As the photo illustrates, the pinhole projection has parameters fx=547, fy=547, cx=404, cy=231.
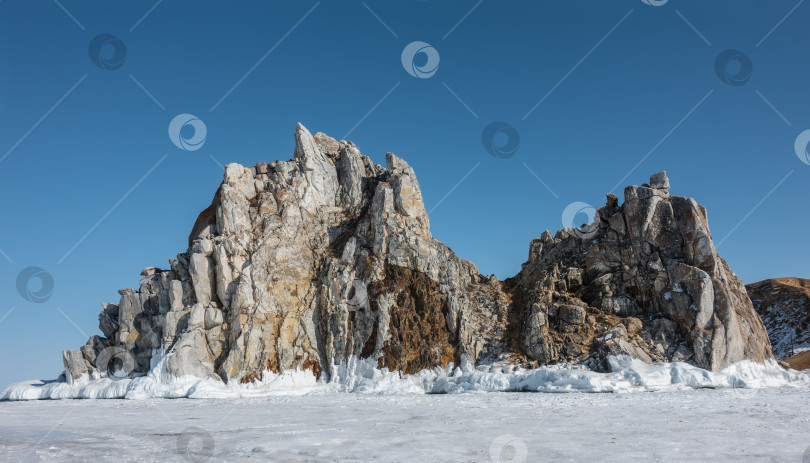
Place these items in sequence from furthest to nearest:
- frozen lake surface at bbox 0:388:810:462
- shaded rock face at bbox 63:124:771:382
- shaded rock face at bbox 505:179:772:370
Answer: shaded rock face at bbox 63:124:771:382
shaded rock face at bbox 505:179:772:370
frozen lake surface at bbox 0:388:810:462

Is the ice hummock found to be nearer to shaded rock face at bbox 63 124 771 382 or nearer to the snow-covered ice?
the snow-covered ice

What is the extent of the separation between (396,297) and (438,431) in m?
26.2

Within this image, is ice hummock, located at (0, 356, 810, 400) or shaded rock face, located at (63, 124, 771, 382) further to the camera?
shaded rock face, located at (63, 124, 771, 382)

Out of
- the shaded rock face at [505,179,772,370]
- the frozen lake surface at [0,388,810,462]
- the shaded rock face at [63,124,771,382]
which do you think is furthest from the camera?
the shaded rock face at [63,124,771,382]

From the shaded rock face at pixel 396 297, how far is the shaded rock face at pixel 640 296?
0.12m

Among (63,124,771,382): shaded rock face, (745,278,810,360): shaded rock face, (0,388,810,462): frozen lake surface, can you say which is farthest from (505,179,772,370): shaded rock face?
(745,278,810,360): shaded rock face

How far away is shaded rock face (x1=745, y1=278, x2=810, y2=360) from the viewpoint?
205 feet

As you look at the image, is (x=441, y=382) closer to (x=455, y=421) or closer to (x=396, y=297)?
(x=396, y=297)

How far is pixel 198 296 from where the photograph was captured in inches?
1797

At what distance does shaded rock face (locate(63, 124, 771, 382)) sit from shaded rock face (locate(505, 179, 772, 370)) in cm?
12

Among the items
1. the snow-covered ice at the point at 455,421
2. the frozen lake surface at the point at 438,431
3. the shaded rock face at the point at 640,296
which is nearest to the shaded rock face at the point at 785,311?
the shaded rock face at the point at 640,296

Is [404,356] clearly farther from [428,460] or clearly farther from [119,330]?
[428,460]

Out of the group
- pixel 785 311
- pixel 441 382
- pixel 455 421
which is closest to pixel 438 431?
pixel 455 421

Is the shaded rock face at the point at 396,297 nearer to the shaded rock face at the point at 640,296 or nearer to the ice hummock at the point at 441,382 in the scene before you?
the shaded rock face at the point at 640,296
